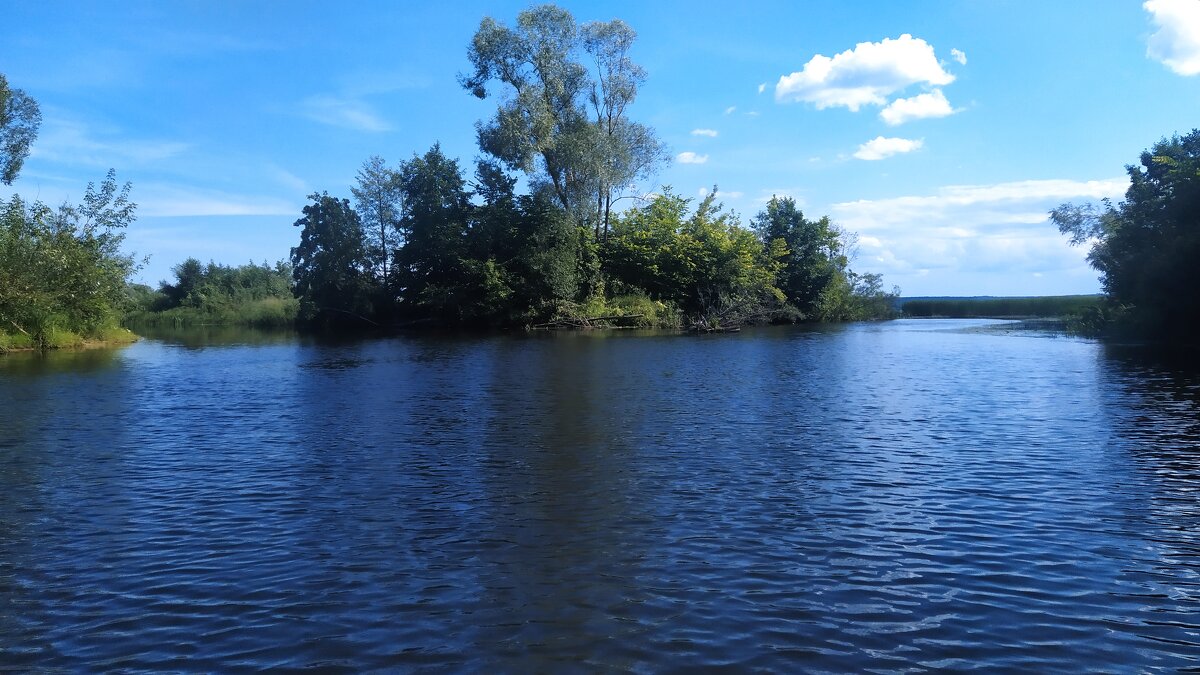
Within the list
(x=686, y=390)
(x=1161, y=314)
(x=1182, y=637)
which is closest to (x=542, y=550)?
(x=1182, y=637)

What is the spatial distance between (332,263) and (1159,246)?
62.9m

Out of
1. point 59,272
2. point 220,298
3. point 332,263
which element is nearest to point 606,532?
point 59,272

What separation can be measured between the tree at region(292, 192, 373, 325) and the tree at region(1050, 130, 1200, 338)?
5792 cm

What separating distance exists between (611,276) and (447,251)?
45.1 feet

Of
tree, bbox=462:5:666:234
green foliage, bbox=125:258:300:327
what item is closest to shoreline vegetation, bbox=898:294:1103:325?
tree, bbox=462:5:666:234

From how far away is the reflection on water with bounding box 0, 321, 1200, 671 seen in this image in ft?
21.6

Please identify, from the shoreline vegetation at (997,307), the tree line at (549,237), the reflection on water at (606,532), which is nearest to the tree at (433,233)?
the tree line at (549,237)

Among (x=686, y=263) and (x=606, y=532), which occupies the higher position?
(x=686, y=263)

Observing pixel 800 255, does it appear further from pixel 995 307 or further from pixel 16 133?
pixel 16 133

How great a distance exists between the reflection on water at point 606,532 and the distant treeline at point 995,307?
7271 centimetres

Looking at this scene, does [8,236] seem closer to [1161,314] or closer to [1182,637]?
[1182,637]

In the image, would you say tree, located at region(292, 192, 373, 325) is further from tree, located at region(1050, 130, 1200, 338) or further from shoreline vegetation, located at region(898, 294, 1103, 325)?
shoreline vegetation, located at region(898, 294, 1103, 325)

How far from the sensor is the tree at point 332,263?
2864 inches

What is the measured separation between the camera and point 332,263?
7281cm
